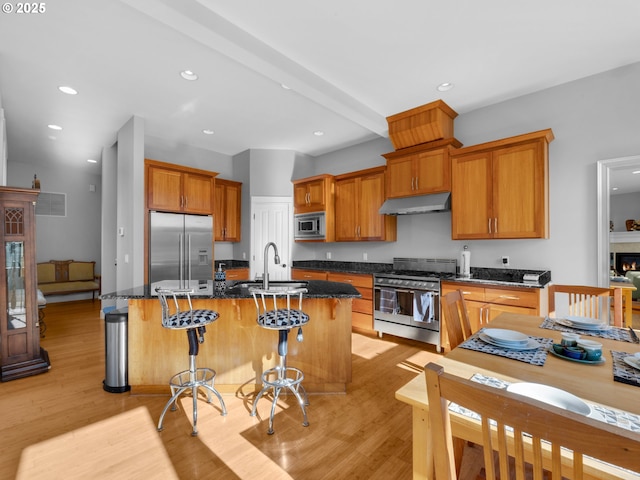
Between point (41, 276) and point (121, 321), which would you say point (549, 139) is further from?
point (41, 276)

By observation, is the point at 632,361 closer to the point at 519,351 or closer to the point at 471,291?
the point at 519,351

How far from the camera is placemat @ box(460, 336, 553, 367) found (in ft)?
4.31

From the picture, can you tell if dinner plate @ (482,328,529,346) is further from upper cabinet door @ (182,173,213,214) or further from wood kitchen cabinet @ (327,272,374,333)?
upper cabinet door @ (182,173,213,214)

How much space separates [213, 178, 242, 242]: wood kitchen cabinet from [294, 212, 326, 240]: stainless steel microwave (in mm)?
1076

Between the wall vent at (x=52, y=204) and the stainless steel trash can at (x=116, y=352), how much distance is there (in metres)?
5.60

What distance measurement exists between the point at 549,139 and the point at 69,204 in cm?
867

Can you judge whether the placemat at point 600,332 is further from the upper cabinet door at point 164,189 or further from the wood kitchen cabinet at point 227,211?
the wood kitchen cabinet at point 227,211

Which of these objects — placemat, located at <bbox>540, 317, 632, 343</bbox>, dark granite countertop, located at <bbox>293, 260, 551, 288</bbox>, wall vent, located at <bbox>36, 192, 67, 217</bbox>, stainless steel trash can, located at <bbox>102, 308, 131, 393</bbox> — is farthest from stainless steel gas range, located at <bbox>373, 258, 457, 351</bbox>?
wall vent, located at <bbox>36, 192, 67, 217</bbox>

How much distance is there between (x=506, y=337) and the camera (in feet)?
5.10

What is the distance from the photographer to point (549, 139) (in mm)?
3252

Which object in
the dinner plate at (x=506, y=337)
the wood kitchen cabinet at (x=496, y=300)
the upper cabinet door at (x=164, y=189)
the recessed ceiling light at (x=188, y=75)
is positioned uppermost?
the recessed ceiling light at (x=188, y=75)

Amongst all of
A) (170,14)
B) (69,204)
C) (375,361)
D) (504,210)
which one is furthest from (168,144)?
(504,210)

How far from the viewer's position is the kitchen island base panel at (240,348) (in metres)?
2.59

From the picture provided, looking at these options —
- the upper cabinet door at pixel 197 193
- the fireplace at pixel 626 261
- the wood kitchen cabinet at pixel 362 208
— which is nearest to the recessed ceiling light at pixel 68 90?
the upper cabinet door at pixel 197 193
